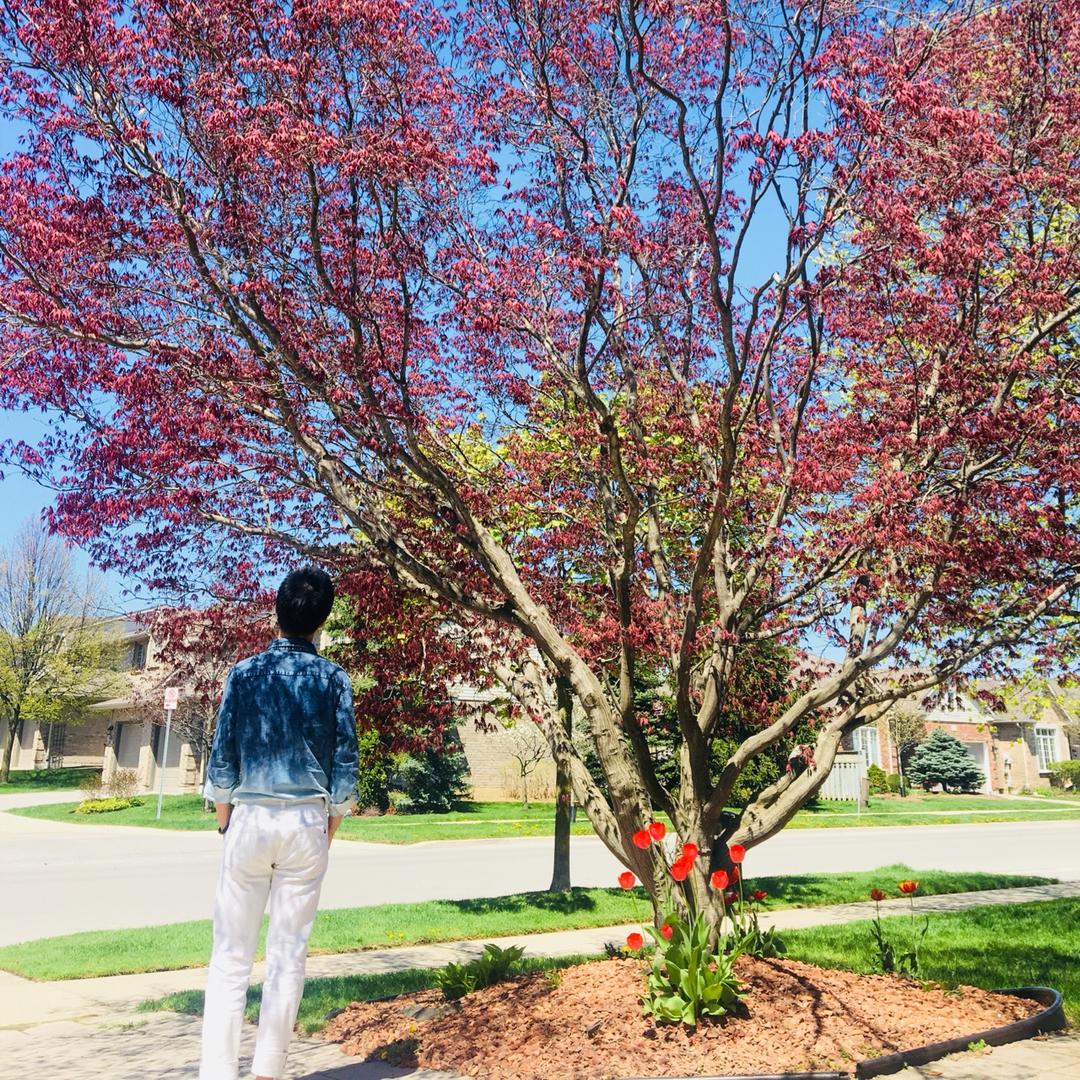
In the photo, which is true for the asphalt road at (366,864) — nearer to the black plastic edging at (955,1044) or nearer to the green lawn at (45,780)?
the black plastic edging at (955,1044)

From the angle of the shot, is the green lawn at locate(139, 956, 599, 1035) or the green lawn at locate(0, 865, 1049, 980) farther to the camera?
the green lawn at locate(0, 865, 1049, 980)

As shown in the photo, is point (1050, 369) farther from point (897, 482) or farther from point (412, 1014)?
point (412, 1014)

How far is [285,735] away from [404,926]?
764 centimetres

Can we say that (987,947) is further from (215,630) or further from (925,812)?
(925,812)

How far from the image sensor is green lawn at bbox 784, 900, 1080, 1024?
745cm

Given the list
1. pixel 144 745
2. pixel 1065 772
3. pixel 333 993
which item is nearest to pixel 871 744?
pixel 1065 772

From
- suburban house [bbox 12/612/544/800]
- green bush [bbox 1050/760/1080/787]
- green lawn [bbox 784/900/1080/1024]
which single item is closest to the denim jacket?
green lawn [bbox 784/900/1080/1024]

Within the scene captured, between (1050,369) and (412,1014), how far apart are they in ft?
22.6

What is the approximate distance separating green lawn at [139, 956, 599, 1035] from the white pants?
104 inches

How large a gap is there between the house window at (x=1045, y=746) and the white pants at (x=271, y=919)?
6282 cm

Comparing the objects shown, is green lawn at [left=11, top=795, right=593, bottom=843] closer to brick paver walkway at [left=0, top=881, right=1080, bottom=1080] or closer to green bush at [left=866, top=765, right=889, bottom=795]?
brick paver walkway at [left=0, top=881, right=1080, bottom=1080]

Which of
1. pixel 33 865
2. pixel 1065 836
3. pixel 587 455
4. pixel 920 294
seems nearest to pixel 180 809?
pixel 33 865

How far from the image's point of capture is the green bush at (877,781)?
149 ft

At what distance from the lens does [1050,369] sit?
8250 mm
